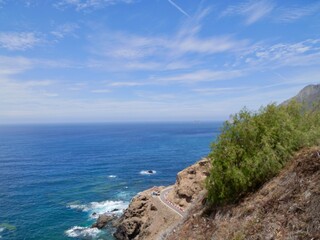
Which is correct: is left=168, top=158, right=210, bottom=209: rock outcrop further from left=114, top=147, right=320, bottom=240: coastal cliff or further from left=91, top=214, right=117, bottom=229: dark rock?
left=114, top=147, right=320, bottom=240: coastal cliff

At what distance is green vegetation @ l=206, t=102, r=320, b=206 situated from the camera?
23172 millimetres

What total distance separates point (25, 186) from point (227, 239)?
2883 inches

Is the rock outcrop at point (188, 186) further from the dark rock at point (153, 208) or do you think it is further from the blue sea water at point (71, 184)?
the blue sea water at point (71, 184)

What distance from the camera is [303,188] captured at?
1764 centimetres

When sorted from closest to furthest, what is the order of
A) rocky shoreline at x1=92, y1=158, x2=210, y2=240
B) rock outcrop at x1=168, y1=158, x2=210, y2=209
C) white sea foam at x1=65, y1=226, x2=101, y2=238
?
rocky shoreline at x1=92, y1=158, x2=210, y2=240 → white sea foam at x1=65, y1=226, x2=101, y2=238 → rock outcrop at x1=168, y1=158, x2=210, y2=209

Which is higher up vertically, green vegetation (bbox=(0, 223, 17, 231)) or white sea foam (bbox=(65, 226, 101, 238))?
green vegetation (bbox=(0, 223, 17, 231))

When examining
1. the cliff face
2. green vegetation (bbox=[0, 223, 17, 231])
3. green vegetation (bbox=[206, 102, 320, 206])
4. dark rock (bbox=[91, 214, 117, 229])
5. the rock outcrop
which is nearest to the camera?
green vegetation (bbox=[206, 102, 320, 206])

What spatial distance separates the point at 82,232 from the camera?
52781mm

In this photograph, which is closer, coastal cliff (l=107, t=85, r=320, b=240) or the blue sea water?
coastal cliff (l=107, t=85, r=320, b=240)

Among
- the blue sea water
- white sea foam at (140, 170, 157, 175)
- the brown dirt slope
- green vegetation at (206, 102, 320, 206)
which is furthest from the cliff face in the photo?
white sea foam at (140, 170, 157, 175)

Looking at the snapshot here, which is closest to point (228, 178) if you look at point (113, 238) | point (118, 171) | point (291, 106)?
point (291, 106)

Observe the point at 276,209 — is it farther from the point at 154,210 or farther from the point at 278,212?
the point at 154,210

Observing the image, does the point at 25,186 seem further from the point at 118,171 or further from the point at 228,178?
the point at 228,178

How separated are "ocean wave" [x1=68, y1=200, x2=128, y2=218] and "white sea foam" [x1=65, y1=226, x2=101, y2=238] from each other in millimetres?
5816
